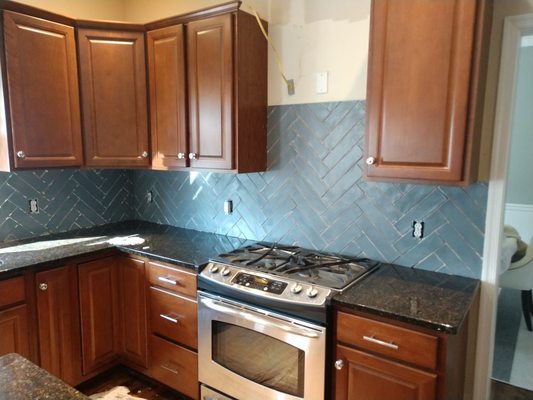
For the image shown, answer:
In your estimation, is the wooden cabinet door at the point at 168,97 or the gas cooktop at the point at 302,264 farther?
the wooden cabinet door at the point at 168,97

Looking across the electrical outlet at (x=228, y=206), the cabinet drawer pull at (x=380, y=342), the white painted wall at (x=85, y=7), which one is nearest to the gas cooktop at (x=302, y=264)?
the cabinet drawer pull at (x=380, y=342)

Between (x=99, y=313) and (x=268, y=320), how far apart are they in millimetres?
1242

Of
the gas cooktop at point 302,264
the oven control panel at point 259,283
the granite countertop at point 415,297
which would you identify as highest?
the gas cooktop at point 302,264

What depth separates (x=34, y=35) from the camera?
2268 millimetres

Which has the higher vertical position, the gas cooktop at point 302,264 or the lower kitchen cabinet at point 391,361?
the gas cooktop at point 302,264

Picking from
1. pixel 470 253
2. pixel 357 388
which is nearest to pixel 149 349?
pixel 357 388

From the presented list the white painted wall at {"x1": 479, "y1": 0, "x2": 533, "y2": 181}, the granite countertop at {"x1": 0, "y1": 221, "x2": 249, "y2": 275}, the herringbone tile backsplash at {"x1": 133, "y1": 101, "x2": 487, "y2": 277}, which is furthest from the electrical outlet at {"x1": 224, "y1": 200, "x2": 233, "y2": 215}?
the white painted wall at {"x1": 479, "y1": 0, "x2": 533, "y2": 181}

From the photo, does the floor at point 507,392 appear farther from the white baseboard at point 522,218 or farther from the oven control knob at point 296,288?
the white baseboard at point 522,218

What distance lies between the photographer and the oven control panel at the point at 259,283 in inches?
72.7

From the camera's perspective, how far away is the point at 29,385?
3.27 feet

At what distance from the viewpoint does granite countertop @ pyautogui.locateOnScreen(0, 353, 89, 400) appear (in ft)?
3.12

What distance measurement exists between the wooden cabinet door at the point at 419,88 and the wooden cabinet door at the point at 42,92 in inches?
72.8

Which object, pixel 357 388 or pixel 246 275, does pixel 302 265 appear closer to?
pixel 246 275

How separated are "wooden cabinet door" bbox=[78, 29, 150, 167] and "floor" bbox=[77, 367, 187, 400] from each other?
4.65ft
